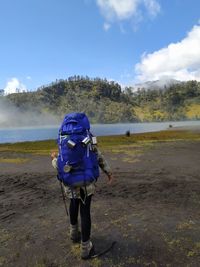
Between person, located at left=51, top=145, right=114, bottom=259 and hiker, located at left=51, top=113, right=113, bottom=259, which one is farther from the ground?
hiker, located at left=51, top=113, right=113, bottom=259

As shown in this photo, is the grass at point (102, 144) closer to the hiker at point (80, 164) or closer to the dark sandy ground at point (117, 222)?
the dark sandy ground at point (117, 222)

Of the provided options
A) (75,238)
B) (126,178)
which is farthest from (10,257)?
(126,178)

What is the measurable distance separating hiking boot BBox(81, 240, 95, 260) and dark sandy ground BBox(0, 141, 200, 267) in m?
0.16

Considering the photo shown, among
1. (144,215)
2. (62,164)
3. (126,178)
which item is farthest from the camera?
(126,178)

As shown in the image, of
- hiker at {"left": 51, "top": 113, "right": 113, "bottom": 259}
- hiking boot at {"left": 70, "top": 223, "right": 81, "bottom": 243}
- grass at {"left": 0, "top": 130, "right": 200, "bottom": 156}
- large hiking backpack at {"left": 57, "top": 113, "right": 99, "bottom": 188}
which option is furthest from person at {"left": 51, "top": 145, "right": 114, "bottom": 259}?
grass at {"left": 0, "top": 130, "right": 200, "bottom": 156}

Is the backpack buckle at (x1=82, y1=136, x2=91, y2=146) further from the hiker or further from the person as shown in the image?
the person

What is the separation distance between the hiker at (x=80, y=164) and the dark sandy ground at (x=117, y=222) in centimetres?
70

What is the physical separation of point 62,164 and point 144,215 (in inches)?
145

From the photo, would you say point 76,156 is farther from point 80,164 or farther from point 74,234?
point 74,234

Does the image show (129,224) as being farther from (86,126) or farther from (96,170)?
(86,126)

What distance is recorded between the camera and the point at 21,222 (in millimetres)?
10422

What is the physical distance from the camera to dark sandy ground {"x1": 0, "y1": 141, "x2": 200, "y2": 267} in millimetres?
7633

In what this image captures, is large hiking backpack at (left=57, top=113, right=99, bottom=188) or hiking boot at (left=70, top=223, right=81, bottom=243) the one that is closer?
large hiking backpack at (left=57, top=113, right=99, bottom=188)

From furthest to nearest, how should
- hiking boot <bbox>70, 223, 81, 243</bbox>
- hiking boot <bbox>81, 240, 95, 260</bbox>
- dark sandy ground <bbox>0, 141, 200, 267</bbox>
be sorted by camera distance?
hiking boot <bbox>70, 223, 81, 243</bbox> < dark sandy ground <bbox>0, 141, 200, 267</bbox> < hiking boot <bbox>81, 240, 95, 260</bbox>
